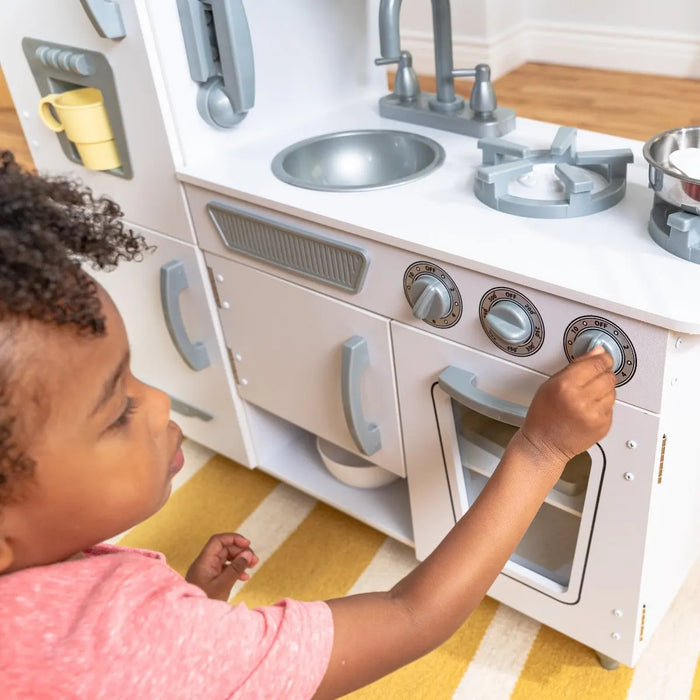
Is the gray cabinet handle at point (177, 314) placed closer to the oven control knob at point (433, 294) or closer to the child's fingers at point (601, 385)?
the oven control knob at point (433, 294)

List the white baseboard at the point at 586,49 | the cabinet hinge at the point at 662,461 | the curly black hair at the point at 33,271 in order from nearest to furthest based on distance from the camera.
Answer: the curly black hair at the point at 33,271, the cabinet hinge at the point at 662,461, the white baseboard at the point at 586,49

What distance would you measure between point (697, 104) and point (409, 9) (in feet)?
3.56

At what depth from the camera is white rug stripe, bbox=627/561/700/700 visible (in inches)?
44.2

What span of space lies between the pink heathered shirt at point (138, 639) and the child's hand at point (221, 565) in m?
0.31

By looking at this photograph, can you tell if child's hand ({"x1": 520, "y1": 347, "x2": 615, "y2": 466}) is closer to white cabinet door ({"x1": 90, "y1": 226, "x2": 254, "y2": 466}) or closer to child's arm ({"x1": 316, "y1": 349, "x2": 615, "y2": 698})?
child's arm ({"x1": 316, "y1": 349, "x2": 615, "y2": 698})

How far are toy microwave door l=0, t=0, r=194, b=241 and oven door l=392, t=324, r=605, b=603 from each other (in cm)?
46

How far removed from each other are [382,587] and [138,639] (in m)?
0.83

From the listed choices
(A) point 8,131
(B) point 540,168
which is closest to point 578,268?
(B) point 540,168

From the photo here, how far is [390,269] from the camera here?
1.00 metres

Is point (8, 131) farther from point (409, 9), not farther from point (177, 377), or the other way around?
point (409, 9)

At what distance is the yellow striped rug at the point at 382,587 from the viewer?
45.3 inches

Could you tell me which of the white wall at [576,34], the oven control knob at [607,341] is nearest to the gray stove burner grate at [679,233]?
the oven control knob at [607,341]

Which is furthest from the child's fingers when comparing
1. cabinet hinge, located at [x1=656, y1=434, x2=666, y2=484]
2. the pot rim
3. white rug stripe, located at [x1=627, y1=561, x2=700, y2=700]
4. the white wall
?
the white wall

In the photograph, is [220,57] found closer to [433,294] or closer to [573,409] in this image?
[433,294]
